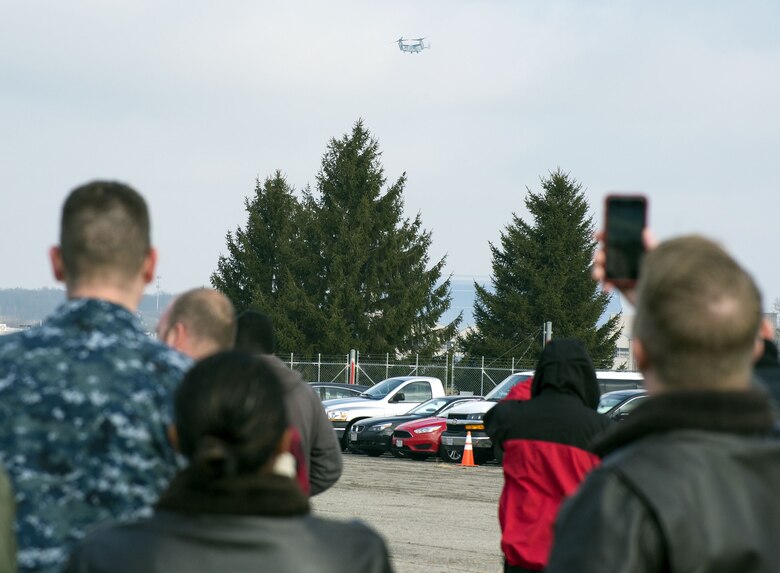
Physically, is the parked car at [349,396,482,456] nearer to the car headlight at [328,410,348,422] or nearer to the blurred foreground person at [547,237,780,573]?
the car headlight at [328,410,348,422]

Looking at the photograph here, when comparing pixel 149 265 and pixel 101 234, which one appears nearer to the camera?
pixel 101 234

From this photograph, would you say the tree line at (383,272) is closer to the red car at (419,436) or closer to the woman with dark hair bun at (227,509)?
the red car at (419,436)

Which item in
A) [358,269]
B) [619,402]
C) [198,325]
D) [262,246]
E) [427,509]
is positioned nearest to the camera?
[198,325]

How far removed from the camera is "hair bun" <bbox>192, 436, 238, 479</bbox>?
260 centimetres

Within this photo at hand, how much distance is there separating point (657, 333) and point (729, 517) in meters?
0.37

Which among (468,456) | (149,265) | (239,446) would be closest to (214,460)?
(239,446)

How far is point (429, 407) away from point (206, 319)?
954 inches

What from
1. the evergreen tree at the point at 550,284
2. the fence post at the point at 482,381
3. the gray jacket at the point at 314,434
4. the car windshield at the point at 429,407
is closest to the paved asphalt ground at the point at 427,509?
the car windshield at the point at 429,407

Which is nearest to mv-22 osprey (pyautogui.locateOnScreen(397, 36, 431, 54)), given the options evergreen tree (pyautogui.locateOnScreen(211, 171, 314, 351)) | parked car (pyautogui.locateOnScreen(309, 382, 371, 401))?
evergreen tree (pyautogui.locateOnScreen(211, 171, 314, 351))

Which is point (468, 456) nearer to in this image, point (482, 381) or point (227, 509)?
point (482, 381)

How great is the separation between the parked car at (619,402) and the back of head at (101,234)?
789 inches

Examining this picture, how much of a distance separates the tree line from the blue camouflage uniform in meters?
59.4

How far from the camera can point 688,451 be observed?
243 centimetres

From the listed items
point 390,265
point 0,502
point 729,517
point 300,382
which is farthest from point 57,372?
point 390,265
